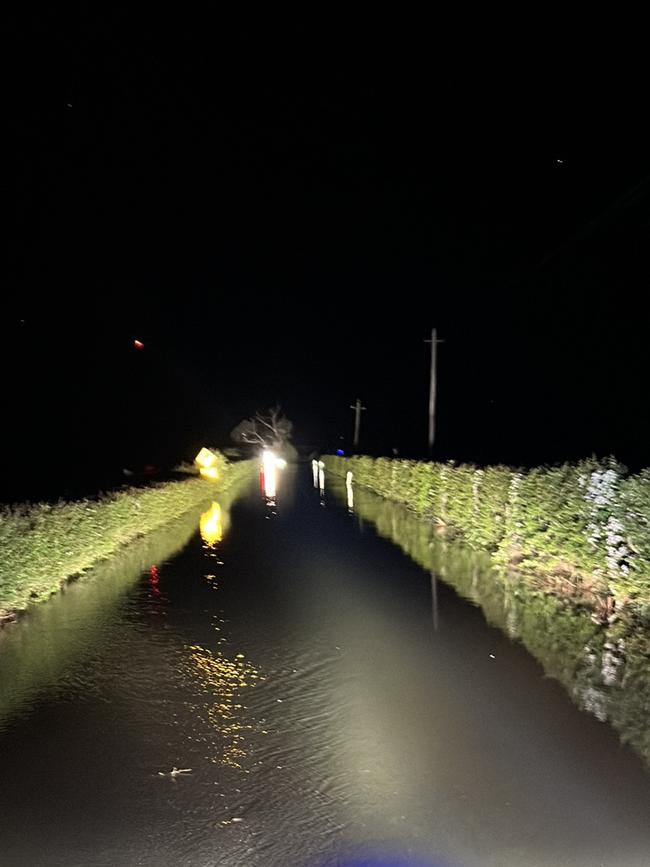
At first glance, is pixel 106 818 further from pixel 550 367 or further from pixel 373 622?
pixel 550 367

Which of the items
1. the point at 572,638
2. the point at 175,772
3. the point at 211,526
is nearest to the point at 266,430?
the point at 211,526

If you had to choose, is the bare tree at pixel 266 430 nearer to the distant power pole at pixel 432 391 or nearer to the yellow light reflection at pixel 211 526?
the distant power pole at pixel 432 391

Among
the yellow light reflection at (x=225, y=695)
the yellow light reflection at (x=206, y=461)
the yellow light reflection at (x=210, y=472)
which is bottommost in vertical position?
the yellow light reflection at (x=225, y=695)

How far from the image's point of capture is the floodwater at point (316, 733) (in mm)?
4477

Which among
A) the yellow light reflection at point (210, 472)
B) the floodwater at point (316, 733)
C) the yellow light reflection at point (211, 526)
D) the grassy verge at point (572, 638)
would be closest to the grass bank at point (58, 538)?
the floodwater at point (316, 733)

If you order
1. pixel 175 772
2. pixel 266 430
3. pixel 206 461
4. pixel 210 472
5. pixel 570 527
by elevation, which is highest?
pixel 266 430

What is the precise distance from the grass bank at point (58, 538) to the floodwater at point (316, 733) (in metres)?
0.35

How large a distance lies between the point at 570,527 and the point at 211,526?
12.3 meters

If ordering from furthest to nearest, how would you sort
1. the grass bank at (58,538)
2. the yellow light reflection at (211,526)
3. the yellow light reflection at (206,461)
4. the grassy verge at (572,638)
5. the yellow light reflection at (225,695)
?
1. the yellow light reflection at (206,461)
2. the yellow light reflection at (211,526)
3. the grass bank at (58,538)
4. the grassy verge at (572,638)
5. the yellow light reflection at (225,695)

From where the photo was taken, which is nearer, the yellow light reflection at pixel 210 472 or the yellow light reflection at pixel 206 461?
the yellow light reflection at pixel 210 472

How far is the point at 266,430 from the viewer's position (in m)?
105

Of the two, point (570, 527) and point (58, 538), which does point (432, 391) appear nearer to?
point (570, 527)

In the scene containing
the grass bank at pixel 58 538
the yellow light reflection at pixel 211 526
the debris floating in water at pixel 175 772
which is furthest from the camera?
the yellow light reflection at pixel 211 526

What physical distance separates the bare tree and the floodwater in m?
89.1
